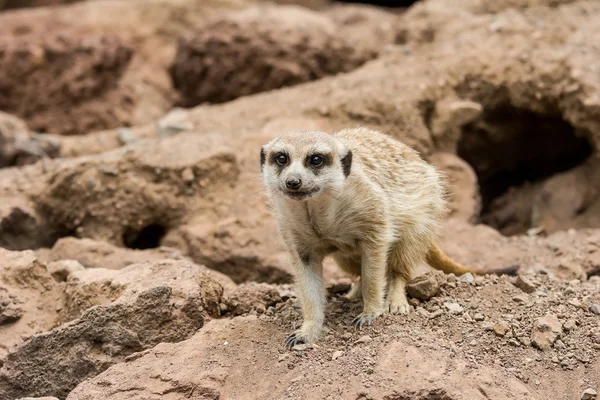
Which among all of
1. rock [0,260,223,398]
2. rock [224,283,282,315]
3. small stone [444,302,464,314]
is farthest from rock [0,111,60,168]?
small stone [444,302,464,314]

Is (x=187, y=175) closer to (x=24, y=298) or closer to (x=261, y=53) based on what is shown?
(x=24, y=298)

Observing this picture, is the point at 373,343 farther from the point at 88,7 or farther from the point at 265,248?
the point at 88,7

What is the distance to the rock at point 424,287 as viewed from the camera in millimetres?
3709

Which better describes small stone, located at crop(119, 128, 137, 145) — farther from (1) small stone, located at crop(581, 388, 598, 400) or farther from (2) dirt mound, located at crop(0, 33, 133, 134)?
(1) small stone, located at crop(581, 388, 598, 400)

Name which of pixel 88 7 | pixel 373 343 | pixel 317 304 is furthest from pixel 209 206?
pixel 88 7

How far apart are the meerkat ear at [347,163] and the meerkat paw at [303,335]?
68 cm

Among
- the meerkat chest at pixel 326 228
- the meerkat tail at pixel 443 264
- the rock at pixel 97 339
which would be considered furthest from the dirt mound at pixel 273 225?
the meerkat chest at pixel 326 228

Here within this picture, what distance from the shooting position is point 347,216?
3.57 metres

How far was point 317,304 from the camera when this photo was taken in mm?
3600

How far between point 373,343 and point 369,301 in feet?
1.12

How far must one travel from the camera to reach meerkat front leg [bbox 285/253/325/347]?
347 centimetres

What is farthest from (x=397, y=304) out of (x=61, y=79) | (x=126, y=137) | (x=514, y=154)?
(x=61, y=79)

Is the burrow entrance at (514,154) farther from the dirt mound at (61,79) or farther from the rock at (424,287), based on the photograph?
the dirt mound at (61,79)

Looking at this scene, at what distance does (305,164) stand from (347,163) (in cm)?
21
